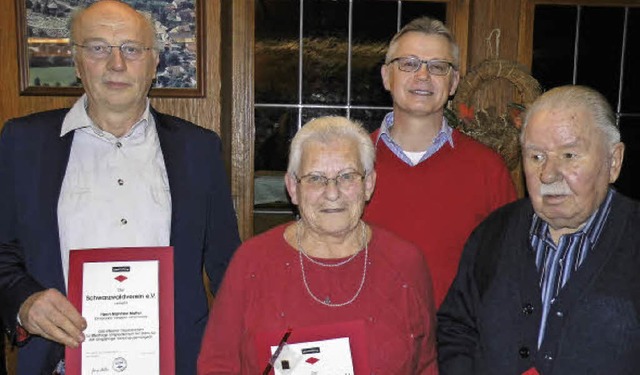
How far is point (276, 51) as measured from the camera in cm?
343

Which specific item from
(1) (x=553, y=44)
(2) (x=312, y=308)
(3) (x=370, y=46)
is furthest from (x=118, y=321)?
(1) (x=553, y=44)

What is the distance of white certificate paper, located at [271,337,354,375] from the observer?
178 cm

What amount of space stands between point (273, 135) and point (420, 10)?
3.33 feet

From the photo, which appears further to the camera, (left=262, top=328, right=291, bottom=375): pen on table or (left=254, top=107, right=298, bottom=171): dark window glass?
(left=254, top=107, right=298, bottom=171): dark window glass

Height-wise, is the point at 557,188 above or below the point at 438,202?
above

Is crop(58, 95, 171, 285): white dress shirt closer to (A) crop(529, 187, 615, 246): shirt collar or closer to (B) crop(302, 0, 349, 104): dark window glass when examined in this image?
(A) crop(529, 187, 615, 246): shirt collar

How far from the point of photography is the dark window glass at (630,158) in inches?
142

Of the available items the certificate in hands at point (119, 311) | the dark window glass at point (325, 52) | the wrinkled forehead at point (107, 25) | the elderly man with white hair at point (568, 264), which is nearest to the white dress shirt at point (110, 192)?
the certificate in hands at point (119, 311)

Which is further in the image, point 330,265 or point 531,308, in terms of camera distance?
point 330,265

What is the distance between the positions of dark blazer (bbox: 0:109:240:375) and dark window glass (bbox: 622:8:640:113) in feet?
7.98

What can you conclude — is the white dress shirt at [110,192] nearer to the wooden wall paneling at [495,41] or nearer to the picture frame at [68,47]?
the picture frame at [68,47]

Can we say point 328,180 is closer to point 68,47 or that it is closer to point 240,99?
point 240,99

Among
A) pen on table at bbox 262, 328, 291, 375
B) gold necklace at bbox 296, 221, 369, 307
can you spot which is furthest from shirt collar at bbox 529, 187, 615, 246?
pen on table at bbox 262, 328, 291, 375

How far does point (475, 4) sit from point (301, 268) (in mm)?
2033
